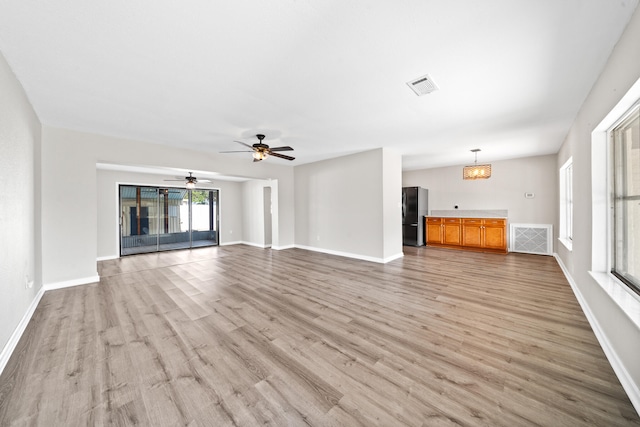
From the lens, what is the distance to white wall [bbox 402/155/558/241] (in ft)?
19.6

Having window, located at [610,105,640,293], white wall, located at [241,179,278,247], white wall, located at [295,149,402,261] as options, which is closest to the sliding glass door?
white wall, located at [241,179,278,247]

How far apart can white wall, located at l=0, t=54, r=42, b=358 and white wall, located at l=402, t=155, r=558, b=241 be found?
8609mm

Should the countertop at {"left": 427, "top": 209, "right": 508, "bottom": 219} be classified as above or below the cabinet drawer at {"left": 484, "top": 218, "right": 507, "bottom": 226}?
above

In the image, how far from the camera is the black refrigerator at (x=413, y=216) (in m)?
7.28

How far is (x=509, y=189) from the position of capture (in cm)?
648

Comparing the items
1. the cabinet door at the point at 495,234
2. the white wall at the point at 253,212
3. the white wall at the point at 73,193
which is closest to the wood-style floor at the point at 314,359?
the white wall at the point at 73,193

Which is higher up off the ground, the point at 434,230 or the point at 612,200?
the point at 612,200

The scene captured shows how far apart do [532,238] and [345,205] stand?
4.91m

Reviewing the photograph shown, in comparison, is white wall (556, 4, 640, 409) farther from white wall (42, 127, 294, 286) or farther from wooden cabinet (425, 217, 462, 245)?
white wall (42, 127, 294, 286)

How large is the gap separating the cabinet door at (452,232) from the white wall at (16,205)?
26.7 ft

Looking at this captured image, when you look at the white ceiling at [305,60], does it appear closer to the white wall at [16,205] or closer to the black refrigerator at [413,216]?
the white wall at [16,205]

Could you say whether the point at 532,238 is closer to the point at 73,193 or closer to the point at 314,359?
the point at 314,359

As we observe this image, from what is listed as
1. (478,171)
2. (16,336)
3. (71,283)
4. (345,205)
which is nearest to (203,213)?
(71,283)

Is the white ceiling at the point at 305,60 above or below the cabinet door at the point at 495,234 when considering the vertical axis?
above
